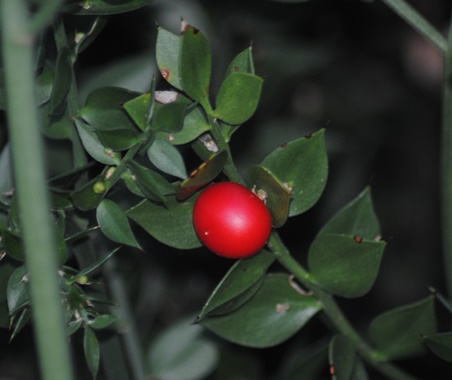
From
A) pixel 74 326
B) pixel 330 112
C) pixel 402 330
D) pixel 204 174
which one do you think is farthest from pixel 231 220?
pixel 330 112

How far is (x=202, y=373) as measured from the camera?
3.30 ft

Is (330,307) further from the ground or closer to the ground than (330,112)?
further from the ground

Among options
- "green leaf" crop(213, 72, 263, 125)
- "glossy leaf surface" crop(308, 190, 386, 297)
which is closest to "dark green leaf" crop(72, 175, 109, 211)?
"green leaf" crop(213, 72, 263, 125)

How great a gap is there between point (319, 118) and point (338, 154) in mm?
85

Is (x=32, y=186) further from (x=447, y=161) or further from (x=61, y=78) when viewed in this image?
(x=447, y=161)

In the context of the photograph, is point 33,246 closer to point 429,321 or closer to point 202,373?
point 429,321

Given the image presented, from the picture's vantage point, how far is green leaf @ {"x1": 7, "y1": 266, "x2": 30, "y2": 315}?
66cm

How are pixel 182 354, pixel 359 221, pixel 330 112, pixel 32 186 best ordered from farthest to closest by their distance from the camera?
pixel 330 112
pixel 182 354
pixel 359 221
pixel 32 186

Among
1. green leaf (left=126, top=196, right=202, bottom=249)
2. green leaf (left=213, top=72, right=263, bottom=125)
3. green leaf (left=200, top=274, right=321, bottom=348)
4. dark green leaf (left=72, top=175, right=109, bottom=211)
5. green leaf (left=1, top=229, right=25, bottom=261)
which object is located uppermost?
green leaf (left=213, top=72, right=263, bottom=125)

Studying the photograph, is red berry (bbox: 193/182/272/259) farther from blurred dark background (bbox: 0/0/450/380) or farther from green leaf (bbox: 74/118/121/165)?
blurred dark background (bbox: 0/0/450/380)

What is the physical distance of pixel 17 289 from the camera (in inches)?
26.0

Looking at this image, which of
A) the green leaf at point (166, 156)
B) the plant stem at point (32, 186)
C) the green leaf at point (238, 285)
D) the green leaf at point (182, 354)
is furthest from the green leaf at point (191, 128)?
the green leaf at point (182, 354)

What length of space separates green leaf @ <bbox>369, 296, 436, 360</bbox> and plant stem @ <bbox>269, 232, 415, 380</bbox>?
15mm

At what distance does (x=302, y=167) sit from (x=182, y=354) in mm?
406
